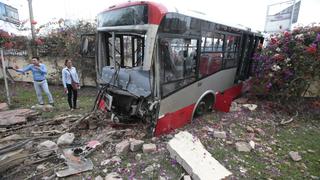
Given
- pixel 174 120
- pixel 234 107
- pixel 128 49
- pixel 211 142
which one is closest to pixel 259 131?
pixel 211 142

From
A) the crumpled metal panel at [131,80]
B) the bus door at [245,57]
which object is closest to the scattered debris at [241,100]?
the bus door at [245,57]

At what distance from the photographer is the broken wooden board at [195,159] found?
3.05 metres

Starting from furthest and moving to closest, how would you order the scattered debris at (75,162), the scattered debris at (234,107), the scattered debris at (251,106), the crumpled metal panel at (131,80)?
the scattered debris at (251,106) → the scattered debris at (234,107) → the crumpled metal panel at (131,80) → the scattered debris at (75,162)

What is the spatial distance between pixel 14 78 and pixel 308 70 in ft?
45.2

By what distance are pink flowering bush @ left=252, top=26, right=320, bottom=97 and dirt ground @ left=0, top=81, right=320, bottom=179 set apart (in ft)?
2.16

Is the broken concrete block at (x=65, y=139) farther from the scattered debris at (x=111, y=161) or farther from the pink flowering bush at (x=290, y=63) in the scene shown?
the pink flowering bush at (x=290, y=63)

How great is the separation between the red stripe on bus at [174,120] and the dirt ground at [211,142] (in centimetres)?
13

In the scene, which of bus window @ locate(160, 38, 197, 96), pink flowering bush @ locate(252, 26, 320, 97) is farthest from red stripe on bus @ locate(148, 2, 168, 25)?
pink flowering bush @ locate(252, 26, 320, 97)

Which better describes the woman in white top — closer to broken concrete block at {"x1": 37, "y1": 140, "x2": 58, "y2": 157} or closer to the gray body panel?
broken concrete block at {"x1": 37, "y1": 140, "x2": 58, "y2": 157}

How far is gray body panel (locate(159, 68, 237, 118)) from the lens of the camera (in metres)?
4.05

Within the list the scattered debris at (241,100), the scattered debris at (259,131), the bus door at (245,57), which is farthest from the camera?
the scattered debris at (241,100)

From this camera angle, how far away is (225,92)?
250 inches

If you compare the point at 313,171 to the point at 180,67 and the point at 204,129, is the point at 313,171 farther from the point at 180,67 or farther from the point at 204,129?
the point at 180,67

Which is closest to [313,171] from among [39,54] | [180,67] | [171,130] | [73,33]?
[171,130]
